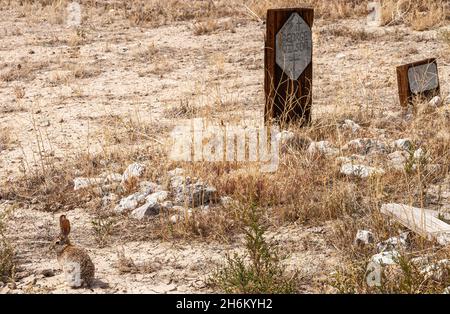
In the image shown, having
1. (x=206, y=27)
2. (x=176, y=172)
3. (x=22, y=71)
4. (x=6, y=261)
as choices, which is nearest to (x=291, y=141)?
(x=176, y=172)

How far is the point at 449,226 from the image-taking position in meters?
4.17

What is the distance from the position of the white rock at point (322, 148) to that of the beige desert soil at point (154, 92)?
1.23m

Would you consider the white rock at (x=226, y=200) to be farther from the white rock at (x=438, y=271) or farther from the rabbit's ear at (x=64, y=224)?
the white rock at (x=438, y=271)

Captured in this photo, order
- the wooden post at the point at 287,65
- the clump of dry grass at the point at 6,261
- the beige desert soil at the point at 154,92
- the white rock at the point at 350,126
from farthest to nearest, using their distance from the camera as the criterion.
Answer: the white rock at the point at 350,126 < the wooden post at the point at 287,65 < the beige desert soil at the point at 154,92 < the clump of dry grass at the point at 6,261

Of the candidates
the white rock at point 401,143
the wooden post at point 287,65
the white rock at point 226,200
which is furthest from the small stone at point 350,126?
the white rock at point 226,200

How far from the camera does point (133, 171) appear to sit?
5.68 meters

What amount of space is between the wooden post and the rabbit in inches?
112

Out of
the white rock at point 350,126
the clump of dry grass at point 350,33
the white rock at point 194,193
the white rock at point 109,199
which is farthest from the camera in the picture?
the clump of dry grass at point 350,33

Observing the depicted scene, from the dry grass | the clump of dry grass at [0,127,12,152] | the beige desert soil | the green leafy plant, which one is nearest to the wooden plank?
the beige desert soil

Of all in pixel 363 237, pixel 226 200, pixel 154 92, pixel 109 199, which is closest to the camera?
pixel 363 237

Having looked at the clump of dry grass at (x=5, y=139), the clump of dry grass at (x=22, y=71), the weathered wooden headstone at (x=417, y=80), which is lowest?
the clump of dry grass at (x=5, y=139)

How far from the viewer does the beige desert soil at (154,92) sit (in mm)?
4203

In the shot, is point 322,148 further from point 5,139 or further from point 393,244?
point 5,139

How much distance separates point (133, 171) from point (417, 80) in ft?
10.8
